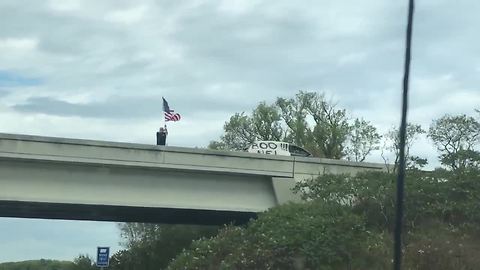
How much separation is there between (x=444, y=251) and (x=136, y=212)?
53.3 feet

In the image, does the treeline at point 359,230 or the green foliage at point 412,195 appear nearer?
the treeline at point 359,230

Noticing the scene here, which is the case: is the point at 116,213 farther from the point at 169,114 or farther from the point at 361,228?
the point at 361,228

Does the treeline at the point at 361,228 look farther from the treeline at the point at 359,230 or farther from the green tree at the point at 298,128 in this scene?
the green tree at the point at 298,128

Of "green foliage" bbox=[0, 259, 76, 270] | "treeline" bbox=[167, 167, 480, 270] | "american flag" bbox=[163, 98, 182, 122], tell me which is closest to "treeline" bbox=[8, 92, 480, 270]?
"treeline" bbox=[167, 167, 480, 270]

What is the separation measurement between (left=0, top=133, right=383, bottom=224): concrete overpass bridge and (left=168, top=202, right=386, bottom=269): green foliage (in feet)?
12.2

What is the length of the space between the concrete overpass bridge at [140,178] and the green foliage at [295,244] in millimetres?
3705

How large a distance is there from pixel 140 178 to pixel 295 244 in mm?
8877

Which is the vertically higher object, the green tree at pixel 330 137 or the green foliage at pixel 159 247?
the green tree at pixel 330 137

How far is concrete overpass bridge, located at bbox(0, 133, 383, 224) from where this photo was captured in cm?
3152

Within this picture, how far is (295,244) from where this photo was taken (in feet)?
92.5

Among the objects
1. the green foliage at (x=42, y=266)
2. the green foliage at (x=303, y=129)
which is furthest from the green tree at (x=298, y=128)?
the green foliage at (x=42, y=266)

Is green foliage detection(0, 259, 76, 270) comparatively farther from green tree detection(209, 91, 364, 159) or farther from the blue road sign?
the blue road sign

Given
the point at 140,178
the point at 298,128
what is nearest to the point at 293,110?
the point at 298,128

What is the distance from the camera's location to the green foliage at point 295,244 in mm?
27531
